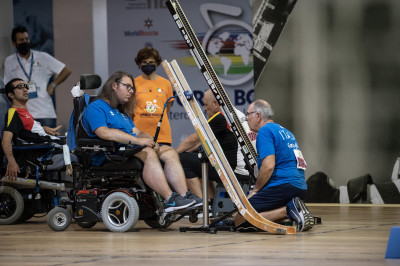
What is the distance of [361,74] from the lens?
8289 millimetres

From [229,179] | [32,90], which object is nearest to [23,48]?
[32,90]

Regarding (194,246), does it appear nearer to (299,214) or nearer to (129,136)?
(299,214)

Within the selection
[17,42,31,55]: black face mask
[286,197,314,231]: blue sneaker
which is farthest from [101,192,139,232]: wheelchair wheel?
[17,42,31,55]: black face mask

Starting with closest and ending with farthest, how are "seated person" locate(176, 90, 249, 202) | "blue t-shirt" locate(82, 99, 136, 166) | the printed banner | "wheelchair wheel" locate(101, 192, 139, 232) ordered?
1. "wheelchair wheel" locate(101, 192, 139, 232)
2. "blue t-shirt" locate(82, 99, 136, 166)
3. "seated person" locate(176, 90, 249, 202)
4. the printed banner

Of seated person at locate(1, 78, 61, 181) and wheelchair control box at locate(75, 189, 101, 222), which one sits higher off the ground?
seated person at locate(1, 78, 61, 181)

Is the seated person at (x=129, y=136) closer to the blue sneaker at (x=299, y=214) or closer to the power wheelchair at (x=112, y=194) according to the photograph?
the power wheelchair at (x=112, y=194)

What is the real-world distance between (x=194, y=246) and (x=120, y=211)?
3.65 ft

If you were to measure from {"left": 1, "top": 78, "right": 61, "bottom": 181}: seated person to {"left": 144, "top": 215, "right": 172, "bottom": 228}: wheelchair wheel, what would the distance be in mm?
1323

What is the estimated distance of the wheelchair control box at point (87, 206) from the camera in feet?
17.8

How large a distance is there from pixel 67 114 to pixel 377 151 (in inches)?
134

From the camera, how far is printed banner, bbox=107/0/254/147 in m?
8.51

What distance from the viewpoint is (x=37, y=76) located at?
27.3 feet

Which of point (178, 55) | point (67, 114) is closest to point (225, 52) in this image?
point (178, 55)

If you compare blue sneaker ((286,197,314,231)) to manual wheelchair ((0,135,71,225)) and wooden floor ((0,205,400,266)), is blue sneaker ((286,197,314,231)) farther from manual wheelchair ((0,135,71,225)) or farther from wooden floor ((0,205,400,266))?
manual wheelchair ((0,135,71,225))
